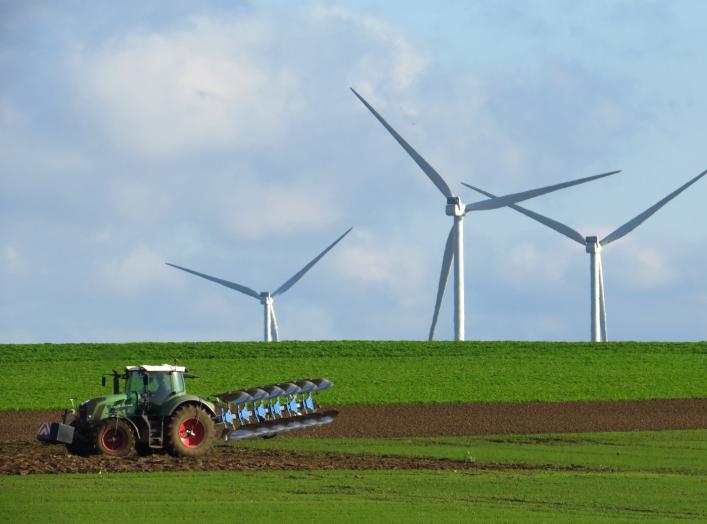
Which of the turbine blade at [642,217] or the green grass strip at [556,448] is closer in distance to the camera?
the green grass strip at [556,448]

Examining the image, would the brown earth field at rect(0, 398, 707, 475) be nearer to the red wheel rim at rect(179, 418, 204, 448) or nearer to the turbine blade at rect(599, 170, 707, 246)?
the red wheel rim at rect(179, 418, 204, 448)

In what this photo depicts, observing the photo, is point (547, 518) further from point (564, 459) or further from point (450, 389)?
point (450, 389)

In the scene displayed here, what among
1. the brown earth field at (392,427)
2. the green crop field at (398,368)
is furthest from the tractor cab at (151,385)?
the green crop field at (398,368)

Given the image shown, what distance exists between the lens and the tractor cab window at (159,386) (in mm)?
31469

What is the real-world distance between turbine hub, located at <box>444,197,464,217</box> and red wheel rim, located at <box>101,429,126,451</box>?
37780mm

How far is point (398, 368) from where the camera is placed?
58875mm

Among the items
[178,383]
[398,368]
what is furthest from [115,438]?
[398,368]

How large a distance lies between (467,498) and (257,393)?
9818mm

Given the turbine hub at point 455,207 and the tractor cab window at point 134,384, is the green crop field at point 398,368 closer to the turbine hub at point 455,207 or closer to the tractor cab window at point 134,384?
the turbine hub at point 455,207

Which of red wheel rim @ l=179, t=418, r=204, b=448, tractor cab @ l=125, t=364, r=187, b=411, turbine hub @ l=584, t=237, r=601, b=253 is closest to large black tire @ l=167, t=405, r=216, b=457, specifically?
red wheel rim @ l=179, t=418, r=204, b=448

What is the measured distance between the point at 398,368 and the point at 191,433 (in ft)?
92.1

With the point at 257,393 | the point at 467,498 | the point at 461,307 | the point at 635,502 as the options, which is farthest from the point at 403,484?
the point at 461,307

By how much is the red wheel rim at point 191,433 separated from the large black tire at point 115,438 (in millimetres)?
1117

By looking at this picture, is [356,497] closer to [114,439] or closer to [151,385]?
[114,439]
